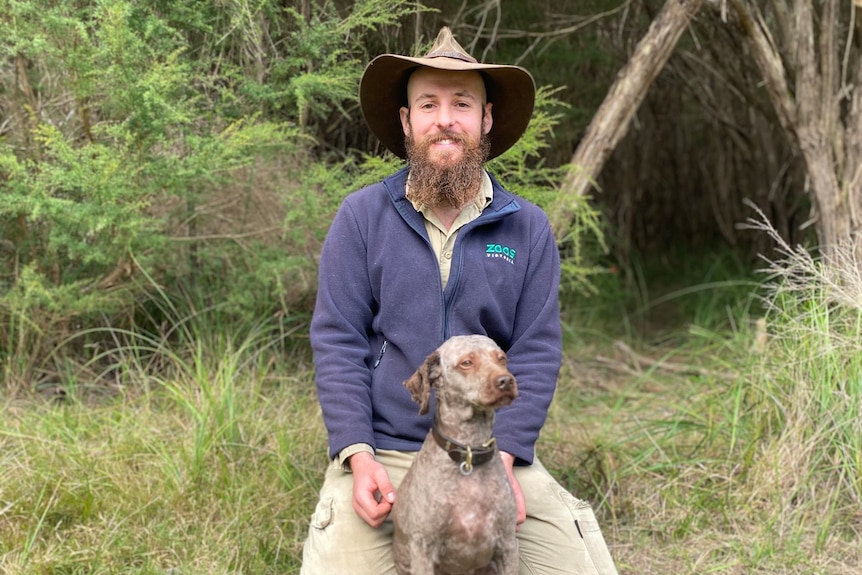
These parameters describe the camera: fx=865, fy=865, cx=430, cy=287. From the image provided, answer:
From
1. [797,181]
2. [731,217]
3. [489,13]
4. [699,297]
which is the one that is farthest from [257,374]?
[731,217]

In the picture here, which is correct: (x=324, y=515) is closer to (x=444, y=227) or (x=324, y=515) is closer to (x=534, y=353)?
(x=534, y=353)

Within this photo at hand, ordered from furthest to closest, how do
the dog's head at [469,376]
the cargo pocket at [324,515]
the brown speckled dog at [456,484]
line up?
the cargo pocket at [324,515], the brown speckled dog at [456,484], the dog's head at [469,376]

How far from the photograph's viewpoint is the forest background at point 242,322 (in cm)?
332

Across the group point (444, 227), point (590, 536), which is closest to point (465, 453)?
point (590, 536)

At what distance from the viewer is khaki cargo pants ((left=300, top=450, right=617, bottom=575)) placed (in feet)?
8.04

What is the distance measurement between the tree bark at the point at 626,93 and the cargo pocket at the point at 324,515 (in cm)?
207

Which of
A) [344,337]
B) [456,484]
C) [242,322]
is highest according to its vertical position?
[344,337]

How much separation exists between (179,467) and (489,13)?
2.84m

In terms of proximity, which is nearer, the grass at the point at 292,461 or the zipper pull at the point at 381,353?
the zipper pull at the point at 381,353

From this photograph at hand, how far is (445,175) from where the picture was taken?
2.64 m

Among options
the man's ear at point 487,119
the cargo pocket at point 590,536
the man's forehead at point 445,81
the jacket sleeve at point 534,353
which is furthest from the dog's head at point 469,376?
the man's ear at point 487,119

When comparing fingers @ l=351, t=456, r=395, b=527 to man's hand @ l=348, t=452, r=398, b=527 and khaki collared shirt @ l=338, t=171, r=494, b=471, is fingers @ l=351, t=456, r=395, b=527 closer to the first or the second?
man's hand @ l=348, t=452, r=398, b=527

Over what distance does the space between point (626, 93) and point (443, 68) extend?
1.88 meters

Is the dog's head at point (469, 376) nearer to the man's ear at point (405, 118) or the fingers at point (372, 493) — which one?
the fingers at point (372, 493)
